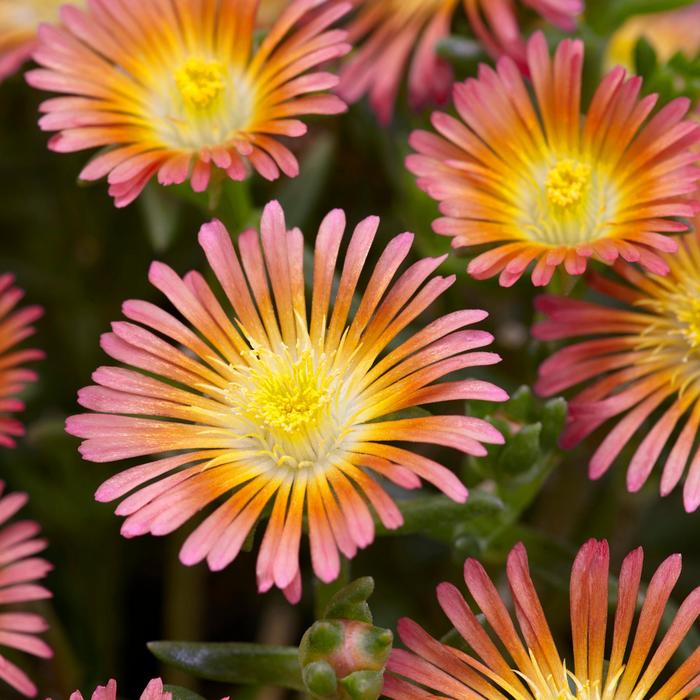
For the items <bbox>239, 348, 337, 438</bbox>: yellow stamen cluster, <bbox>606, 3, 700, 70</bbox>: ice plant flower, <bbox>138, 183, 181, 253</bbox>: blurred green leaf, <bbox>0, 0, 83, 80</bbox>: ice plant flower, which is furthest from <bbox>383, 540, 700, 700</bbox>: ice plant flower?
<bbox>606, 3, 700, 70</bbox>: ice plant flower

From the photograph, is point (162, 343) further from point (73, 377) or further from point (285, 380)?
point (73, 377)

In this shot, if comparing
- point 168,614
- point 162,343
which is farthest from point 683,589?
point 162,343

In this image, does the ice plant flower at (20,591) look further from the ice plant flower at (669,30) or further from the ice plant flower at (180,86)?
the ice plant flower at (669,30)

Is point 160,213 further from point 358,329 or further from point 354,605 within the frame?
point 354,605

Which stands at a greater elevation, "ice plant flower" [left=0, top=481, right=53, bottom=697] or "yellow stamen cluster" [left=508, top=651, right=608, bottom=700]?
"ice plant flower" [left=0, top=481, right=53, bottom=697]

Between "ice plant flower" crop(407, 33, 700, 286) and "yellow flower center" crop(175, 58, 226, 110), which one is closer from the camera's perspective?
"ice plant flower" crop(407, 33, 700, 286)

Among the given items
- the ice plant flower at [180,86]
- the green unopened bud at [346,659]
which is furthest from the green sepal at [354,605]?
the ice plant flower at [180,86]

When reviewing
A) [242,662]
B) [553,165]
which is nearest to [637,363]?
[553,165]

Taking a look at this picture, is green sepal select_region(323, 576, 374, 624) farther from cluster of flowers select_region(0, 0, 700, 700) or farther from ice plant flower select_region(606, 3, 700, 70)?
ice plant flower select_region(606, 3, 700, 70)

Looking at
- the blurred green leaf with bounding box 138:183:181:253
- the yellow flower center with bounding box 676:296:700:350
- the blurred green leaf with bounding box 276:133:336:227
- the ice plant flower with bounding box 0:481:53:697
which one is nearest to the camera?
the ice plant flower with bounding box 0:481:53:697
